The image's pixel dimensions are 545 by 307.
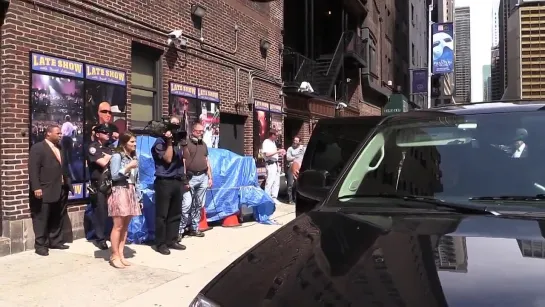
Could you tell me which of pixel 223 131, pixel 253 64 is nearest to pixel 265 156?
pixel 223 131

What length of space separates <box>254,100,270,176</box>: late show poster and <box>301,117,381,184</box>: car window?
7692 millimetres

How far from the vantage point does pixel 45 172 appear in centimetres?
689

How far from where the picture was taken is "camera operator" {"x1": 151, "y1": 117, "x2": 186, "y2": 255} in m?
7.03

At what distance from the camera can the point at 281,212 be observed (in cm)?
1170

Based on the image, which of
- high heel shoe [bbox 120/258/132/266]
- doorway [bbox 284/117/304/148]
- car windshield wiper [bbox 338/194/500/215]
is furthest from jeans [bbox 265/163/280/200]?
car windshield wiper [bbox 338/194/500/215]

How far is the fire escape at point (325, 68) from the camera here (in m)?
17.9

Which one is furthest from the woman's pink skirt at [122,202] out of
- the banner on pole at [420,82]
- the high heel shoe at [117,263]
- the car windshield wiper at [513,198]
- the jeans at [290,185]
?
the banner on pole at [420,82]

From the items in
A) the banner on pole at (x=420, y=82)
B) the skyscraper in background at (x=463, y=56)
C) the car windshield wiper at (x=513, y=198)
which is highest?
the skyscraper in background at (x=463, y=56)

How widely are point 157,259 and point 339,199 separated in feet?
14.2

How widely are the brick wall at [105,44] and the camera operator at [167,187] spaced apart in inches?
64.7

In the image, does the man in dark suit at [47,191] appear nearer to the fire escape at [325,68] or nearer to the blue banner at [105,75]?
the blue banner at [105,75]

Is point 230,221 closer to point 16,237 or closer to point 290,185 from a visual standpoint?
point 16,237

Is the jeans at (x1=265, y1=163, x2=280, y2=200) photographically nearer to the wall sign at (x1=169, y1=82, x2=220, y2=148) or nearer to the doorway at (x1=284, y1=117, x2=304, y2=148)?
the wall sign at (x1=169, y1=82, x2=220, y2=148)

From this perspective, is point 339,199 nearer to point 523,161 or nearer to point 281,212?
point 523,161
